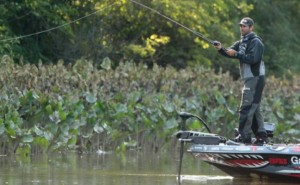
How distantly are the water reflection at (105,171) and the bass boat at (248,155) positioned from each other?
0.76 feet

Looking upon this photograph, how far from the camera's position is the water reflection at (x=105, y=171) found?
1541 centimetres

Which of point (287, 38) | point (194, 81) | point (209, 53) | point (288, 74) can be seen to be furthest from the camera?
point (287, 38)

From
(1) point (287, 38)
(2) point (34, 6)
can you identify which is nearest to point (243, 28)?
(2) point (34, 6)

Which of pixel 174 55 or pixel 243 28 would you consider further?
pixel 174 55

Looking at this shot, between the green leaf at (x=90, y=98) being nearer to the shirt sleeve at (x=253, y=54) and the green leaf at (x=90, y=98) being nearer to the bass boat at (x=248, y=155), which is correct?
the bass boat at (x=248, y=155)

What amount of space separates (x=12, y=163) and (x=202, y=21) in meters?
14.3

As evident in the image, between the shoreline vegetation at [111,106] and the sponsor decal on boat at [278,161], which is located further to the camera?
the shoreline vegetation at [111,106]

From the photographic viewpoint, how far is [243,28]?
53.2 ft

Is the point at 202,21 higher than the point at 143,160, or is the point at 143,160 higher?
the point at 202,21

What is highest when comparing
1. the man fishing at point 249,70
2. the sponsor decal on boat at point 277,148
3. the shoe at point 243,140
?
the man fishing at point 249,70

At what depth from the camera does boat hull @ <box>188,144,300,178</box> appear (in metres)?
15.6

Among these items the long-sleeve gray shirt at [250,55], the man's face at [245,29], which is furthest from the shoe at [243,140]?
the man's face at [245,29]

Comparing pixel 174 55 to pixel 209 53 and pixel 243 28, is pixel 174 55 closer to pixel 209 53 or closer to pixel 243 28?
pixel 209 53

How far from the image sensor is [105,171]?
17156 millimetres
